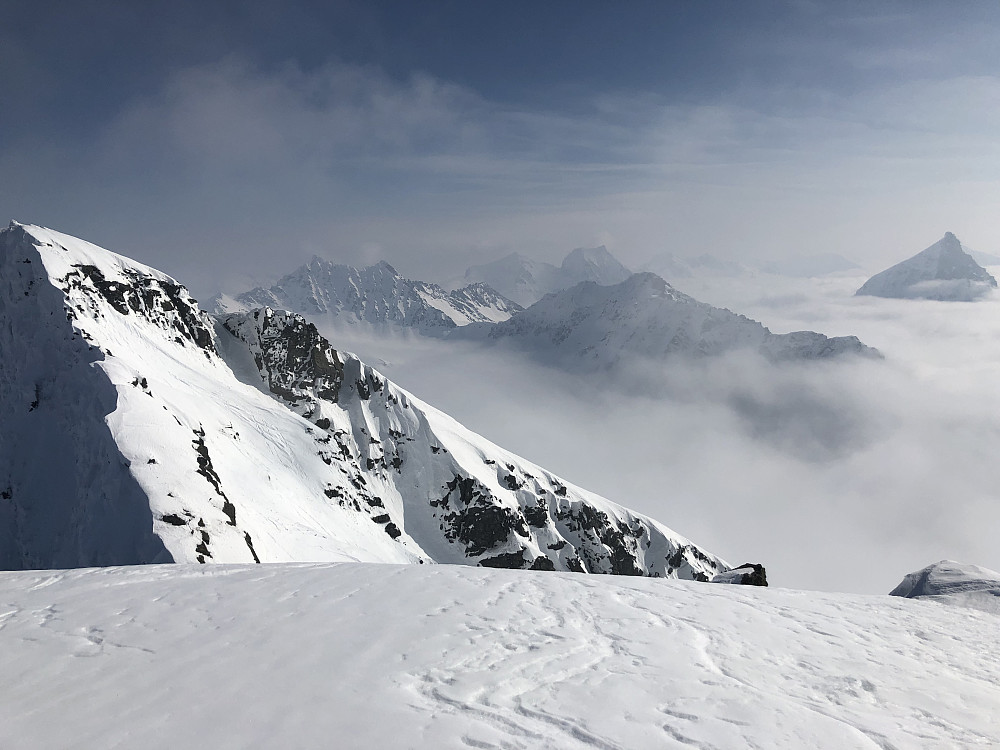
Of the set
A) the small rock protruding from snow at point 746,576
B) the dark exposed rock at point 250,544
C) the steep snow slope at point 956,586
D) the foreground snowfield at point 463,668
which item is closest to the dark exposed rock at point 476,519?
the dark exposed rock at point 250,544

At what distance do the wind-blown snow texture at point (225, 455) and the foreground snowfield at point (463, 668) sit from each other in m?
29.7

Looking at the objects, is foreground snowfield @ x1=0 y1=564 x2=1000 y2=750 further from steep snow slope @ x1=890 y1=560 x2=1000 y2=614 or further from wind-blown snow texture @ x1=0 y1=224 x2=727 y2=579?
wind-blown snow texture @ x1=0 y1=224 x2=727 y2=579

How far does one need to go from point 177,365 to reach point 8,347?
2250cm

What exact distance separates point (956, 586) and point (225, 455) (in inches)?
2830

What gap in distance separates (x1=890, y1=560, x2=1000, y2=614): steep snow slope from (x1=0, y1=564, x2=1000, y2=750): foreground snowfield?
10.6 m

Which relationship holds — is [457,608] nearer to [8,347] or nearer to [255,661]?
[255,661]

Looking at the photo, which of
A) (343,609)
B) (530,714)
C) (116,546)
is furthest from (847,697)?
(116,546)

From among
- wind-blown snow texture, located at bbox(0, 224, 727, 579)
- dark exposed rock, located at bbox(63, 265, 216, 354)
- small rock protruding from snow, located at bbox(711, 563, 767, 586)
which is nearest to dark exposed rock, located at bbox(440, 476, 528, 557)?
wind-blown snow texture, located at bbox(0, 224, 727, 579)

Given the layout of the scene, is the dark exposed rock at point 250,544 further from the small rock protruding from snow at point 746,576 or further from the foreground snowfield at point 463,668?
the small rock protruding from snow at point 746,576

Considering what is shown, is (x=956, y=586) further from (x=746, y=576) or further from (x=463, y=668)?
(x=463, y=668)

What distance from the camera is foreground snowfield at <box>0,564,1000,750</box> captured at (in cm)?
712

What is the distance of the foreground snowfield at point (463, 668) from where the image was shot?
7117 mm

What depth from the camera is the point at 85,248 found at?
89688 millimetres

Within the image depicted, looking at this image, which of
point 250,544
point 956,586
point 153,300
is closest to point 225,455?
point 250,544
